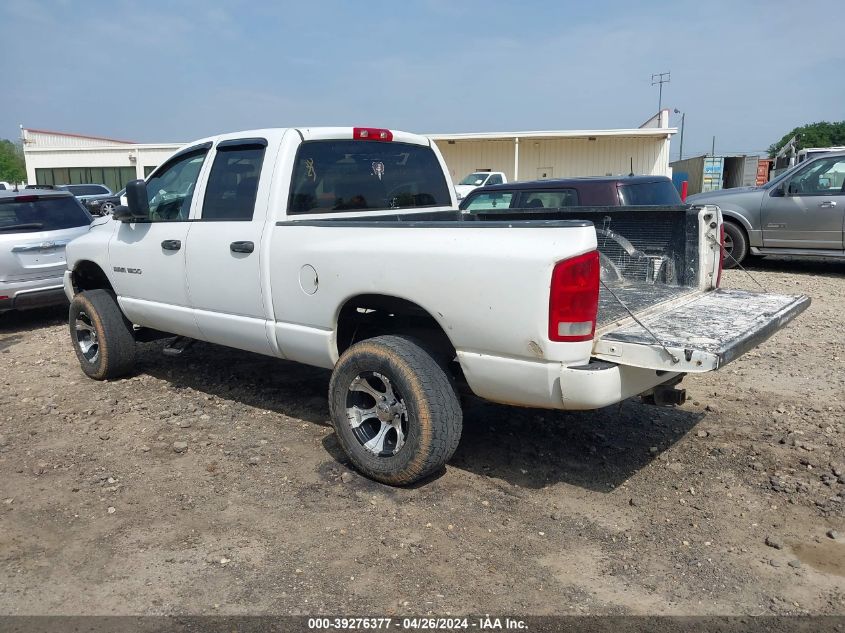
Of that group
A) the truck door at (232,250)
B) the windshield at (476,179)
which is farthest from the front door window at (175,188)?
the windshield at (476,179)

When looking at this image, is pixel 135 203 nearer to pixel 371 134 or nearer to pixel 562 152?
pixel 371 134

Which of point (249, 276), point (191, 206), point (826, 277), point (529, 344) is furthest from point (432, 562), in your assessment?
point (826, 277)

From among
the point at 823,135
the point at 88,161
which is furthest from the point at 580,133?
the point at 823,135

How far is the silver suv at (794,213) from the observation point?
10.4 meters

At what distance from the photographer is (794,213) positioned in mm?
10695

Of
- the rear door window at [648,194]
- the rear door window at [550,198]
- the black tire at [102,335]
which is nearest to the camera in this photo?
the black tire at [102,335]

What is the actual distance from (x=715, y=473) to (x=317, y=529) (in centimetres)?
231

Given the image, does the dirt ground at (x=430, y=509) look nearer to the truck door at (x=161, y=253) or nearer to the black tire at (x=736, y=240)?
the truck door at (x=161, y=253)

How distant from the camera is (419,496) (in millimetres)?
3928

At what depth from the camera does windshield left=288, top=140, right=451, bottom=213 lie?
463cm

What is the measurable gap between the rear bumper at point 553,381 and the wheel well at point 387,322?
399 millimetres

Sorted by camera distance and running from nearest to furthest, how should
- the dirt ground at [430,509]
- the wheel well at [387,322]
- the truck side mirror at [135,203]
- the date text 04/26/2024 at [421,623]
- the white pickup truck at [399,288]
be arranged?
the date text 04/26/2024 at [421,623]
the dirt ground at [430,509]
the white pickup truck at [399,288]
the wheel well at [387,322]
the truck side mirror at [135,203]

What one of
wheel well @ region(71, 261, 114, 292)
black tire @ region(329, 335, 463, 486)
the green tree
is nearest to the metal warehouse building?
wheel well @ region(71, 261, 114, 292)

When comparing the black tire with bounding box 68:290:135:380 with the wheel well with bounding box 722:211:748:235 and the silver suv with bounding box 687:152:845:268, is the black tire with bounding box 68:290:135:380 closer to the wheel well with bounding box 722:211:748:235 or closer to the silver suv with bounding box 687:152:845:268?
the silver suv with bounding box 687:152:845:268
